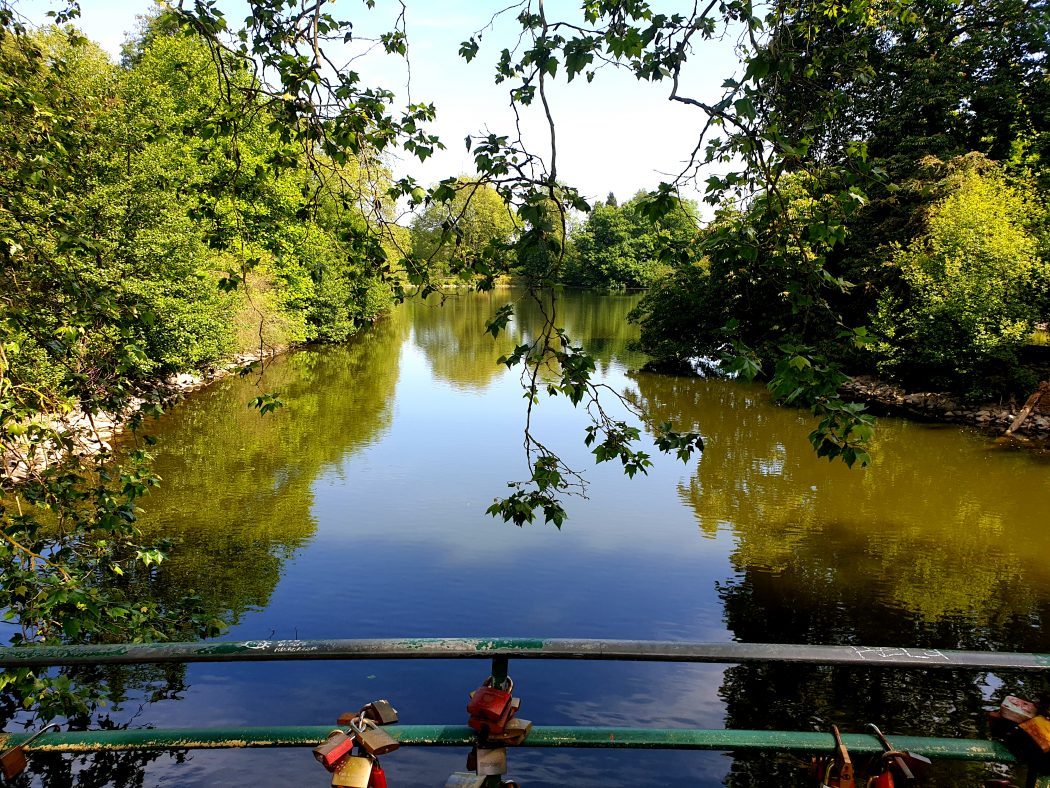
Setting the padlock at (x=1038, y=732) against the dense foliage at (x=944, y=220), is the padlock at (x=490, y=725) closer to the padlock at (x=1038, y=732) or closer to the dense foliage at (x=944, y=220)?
the padlock at (x=1038, y=732)

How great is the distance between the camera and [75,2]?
17.9 feet

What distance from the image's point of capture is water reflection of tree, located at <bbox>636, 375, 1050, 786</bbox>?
746 centimetres

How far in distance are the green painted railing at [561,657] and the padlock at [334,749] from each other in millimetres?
150

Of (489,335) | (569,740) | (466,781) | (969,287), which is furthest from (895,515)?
(489,335)

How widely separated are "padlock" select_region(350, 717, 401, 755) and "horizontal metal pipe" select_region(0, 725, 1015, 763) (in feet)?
0.26

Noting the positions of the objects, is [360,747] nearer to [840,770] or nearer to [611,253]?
[840,770]

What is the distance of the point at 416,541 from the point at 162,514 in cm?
438

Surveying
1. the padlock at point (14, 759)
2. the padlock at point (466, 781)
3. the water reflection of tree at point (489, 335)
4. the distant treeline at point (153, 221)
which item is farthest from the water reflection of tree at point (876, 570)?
the water reflection of tree at point (489, 335)

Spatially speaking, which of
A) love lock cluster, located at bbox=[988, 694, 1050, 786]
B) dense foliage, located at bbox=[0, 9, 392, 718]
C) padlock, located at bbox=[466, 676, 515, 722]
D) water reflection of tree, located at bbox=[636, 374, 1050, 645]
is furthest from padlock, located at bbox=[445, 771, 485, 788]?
water reflection of tree, located at bbox=[636, 374, 1050, 645]

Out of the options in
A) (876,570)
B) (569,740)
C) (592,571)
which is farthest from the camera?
(876,570)

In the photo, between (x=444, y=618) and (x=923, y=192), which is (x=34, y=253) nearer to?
(x=444, y=618)

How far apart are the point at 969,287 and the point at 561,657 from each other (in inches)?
839

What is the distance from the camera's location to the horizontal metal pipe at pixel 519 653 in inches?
75.7

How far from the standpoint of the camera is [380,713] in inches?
75.6
